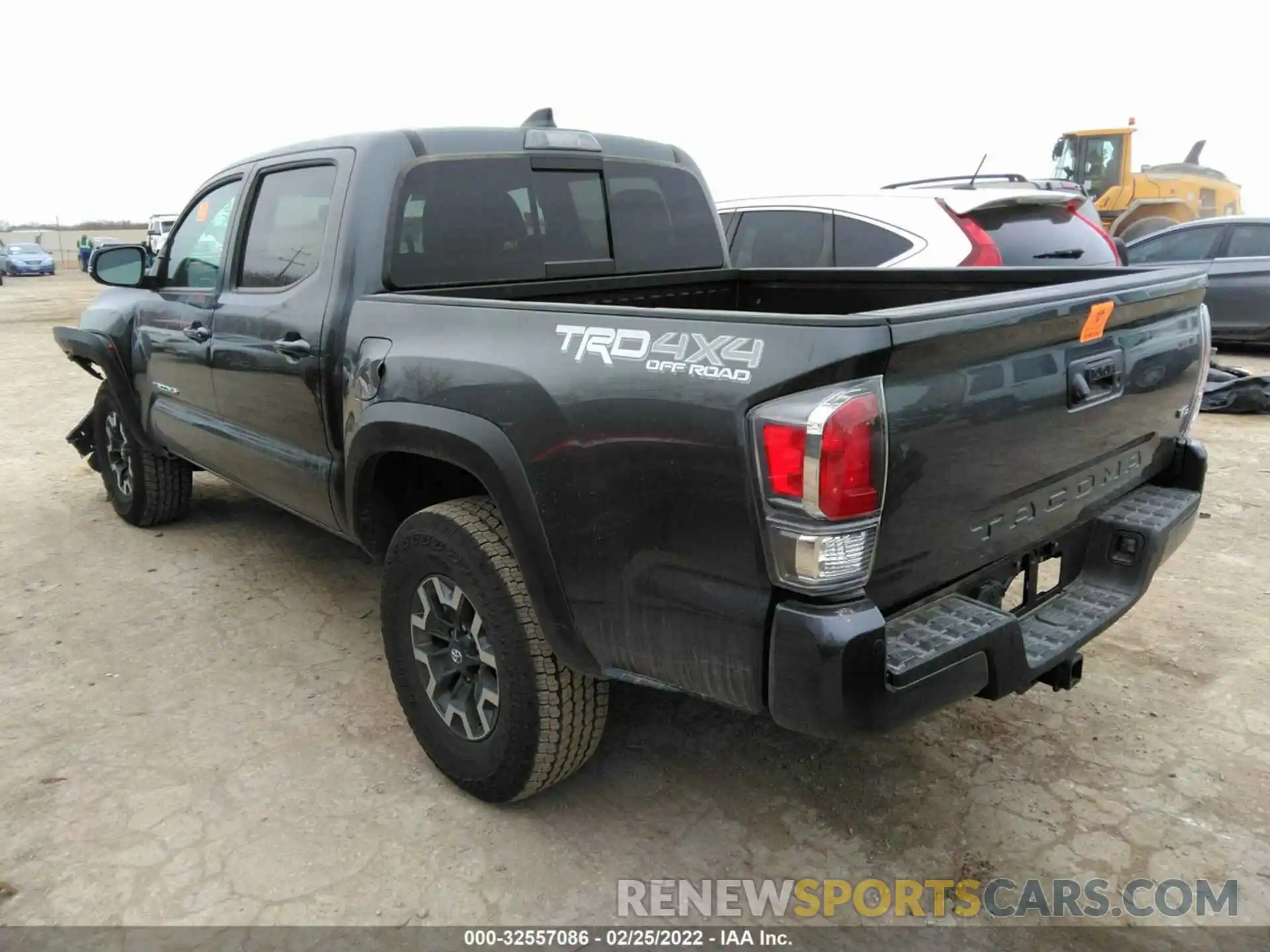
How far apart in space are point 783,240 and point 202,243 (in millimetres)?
3643

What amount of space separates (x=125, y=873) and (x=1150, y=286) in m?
3.25

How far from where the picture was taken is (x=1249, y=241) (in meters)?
10.1

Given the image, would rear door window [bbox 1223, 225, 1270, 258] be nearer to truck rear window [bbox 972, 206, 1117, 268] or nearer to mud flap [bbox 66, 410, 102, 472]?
truck rear window [bbox 972, 206, 1117, 268]

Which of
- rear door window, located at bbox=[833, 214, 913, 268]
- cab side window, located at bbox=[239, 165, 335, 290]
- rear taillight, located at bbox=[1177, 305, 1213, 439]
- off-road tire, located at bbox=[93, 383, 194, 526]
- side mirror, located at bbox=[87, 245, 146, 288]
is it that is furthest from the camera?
rear door window, located at bbox=[833, 214, 913, 268]

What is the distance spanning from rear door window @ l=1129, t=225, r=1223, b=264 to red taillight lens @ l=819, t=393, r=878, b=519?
10282 millimetres

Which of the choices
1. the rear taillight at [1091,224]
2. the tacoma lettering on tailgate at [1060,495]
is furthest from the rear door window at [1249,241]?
the tacoma lettering on tailgate at [1060,495]

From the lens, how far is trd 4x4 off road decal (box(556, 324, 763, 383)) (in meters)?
1.97

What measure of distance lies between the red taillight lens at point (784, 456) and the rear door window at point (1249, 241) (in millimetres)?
10472

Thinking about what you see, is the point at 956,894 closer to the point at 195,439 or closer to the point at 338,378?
the point at 338,378

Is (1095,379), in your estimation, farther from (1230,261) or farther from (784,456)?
(1230,261)

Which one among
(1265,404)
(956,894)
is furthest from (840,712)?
(1265,404)

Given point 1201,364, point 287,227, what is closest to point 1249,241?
point 1201,364

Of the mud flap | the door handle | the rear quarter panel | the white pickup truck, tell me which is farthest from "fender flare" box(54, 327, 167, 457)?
the white pickup truck

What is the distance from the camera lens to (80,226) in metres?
86.7
